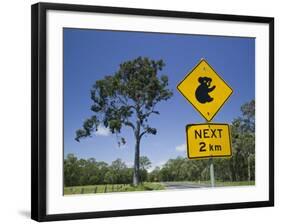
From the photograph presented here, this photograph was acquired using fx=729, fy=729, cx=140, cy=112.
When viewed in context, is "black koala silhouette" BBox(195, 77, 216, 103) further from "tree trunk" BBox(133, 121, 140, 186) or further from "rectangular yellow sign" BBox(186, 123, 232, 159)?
"tree trunk" BBox(133, 121, 140, 186)

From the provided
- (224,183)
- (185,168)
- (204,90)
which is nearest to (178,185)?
(185,168)

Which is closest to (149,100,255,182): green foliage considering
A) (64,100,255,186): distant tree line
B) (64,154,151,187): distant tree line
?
(64,100,255,186): distant tree line

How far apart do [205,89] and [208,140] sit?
0.15 m

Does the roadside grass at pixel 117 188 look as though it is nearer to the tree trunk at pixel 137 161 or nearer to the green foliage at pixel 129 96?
the tree trunk at pixel 137 161

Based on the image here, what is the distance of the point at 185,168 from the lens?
2041 millimetres

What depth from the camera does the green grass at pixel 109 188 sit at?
6.21ft

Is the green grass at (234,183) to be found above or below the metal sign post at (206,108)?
below

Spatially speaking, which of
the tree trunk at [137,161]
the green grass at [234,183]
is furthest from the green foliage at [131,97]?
the green grass at [234,183]

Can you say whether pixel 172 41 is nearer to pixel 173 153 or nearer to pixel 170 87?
pixel 170 87

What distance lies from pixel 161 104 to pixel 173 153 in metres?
0.14

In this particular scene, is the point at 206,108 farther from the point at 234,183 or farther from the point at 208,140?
the point at 234,183

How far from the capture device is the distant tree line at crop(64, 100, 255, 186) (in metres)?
1.91

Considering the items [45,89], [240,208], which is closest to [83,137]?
[45,89]

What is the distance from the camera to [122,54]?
1965 millimetres
